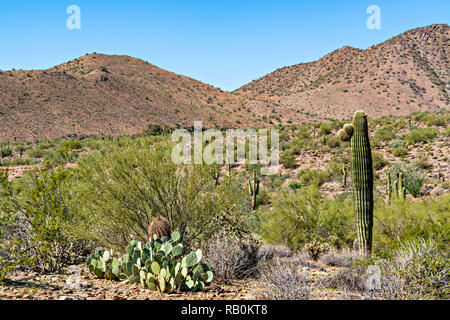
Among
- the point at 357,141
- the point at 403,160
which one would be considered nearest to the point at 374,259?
the point at 357,141

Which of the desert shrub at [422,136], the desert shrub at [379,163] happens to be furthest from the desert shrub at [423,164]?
the desert shrub at [422,136]

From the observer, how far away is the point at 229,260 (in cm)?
692

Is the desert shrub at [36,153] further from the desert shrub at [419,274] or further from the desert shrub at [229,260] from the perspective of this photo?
the desert shrub at [419,274]

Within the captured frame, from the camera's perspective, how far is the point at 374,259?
597cm

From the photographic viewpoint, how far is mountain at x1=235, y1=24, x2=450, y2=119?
197ft

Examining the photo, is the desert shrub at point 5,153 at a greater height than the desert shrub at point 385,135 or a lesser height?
lesser

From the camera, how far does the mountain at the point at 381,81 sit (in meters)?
60.0

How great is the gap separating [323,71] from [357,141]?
257ft

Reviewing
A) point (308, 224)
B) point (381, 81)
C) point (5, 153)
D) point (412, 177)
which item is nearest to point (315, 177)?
point (412, 177)

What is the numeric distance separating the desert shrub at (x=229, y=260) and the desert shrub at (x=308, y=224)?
2.82 meters

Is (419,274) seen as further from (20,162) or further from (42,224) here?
(20,162)

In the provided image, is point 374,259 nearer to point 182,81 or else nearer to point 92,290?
point 92,290

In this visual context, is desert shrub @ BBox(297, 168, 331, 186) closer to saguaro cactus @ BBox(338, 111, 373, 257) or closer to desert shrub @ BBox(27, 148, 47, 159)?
saguaro cactus @ BBox(338, 111, 373, 257)

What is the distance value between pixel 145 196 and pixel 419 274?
5.36 m
